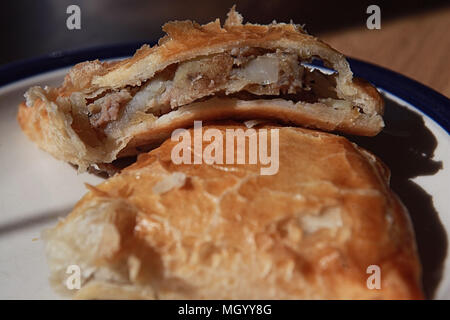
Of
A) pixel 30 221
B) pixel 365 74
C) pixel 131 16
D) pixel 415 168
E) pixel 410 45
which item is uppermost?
pixel 131 16

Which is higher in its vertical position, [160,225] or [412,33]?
[412,33]

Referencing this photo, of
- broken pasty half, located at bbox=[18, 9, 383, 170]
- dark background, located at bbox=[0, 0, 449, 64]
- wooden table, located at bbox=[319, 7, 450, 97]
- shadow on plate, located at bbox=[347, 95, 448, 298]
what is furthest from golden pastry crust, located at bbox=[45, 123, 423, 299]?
dark background, located at bbox=[0, 0, 449, 64]

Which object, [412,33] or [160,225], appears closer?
[160,225]

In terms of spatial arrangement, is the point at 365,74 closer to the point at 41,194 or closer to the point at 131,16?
the point at 41,194

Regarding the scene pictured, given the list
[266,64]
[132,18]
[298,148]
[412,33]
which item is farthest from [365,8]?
[298,148]

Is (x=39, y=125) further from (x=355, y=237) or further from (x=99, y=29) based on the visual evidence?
(x=99, y=29)

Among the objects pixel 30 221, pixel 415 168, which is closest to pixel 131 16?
pixel 30 221
